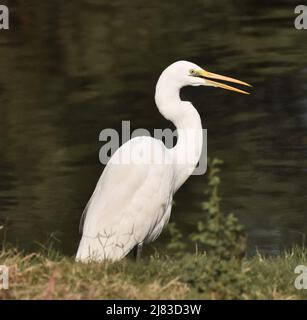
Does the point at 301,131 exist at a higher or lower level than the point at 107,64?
lower

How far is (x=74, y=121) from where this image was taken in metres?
11.7

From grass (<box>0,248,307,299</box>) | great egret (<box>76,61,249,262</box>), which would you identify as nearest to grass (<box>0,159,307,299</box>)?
grass (<box>0,248,307,299</box>)

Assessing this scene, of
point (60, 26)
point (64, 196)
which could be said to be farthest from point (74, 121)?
point (60, 26)

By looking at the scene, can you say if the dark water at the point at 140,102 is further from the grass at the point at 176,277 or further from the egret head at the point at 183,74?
the grass at the point at 176,277

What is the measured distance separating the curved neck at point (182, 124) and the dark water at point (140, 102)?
54.2 inches

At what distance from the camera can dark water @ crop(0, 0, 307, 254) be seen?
942 centimetres

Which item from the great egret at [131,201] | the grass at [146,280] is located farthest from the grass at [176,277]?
the great egret at [131,201]

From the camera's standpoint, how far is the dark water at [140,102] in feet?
30.9

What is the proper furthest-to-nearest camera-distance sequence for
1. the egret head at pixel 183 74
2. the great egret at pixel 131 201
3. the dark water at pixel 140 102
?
the dark water at pixel 140 102, the egret head at pixel 183 74, the great egret at pixel 131 201

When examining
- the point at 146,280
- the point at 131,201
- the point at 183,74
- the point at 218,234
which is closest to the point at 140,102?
the point at 183,74

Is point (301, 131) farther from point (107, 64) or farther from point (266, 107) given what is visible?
point (107, 64)

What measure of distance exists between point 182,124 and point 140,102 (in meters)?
4.79

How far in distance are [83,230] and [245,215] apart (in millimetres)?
2705

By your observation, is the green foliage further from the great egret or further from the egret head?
the egret head
